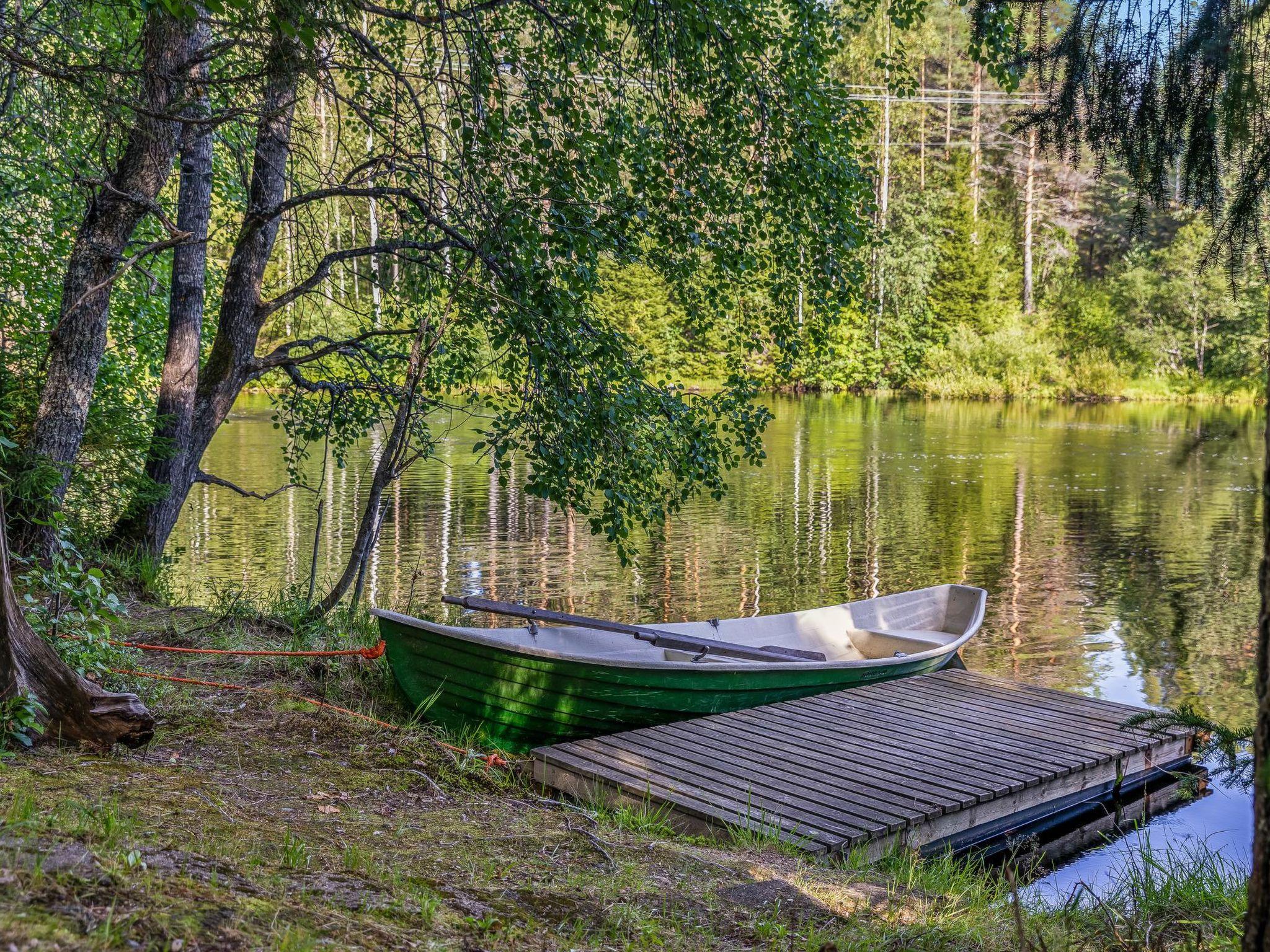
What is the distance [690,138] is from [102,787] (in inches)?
184

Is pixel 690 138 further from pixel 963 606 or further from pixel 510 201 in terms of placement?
pixel 963 606

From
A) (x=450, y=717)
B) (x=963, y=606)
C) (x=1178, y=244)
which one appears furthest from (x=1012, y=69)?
(x=1178, y=244)

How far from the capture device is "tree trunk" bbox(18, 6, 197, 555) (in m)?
6.49

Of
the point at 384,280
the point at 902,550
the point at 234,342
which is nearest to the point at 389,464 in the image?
the point at 234,342

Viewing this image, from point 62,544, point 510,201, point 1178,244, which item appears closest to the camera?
point 62,544

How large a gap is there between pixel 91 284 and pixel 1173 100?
5954 millimetres

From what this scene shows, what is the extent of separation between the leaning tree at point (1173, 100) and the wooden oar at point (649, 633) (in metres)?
4.07

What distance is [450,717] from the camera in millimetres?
6523

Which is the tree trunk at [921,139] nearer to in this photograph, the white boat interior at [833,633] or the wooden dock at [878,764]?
the white boat interior at [833,633]

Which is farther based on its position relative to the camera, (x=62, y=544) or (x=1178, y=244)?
(x=1178, y=244)

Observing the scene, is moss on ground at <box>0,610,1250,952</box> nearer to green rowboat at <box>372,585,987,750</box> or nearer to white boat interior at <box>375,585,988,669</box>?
green rowboat at <box>372,585,987,750</box>

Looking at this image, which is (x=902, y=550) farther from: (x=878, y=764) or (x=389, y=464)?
(x=389, y=464)

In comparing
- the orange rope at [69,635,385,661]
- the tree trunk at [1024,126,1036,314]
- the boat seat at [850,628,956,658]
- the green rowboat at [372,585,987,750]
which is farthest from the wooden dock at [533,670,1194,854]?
the tree trunk at [1024,126,1036,314]

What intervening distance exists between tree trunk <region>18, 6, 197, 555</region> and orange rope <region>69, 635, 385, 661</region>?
1.25 meters
